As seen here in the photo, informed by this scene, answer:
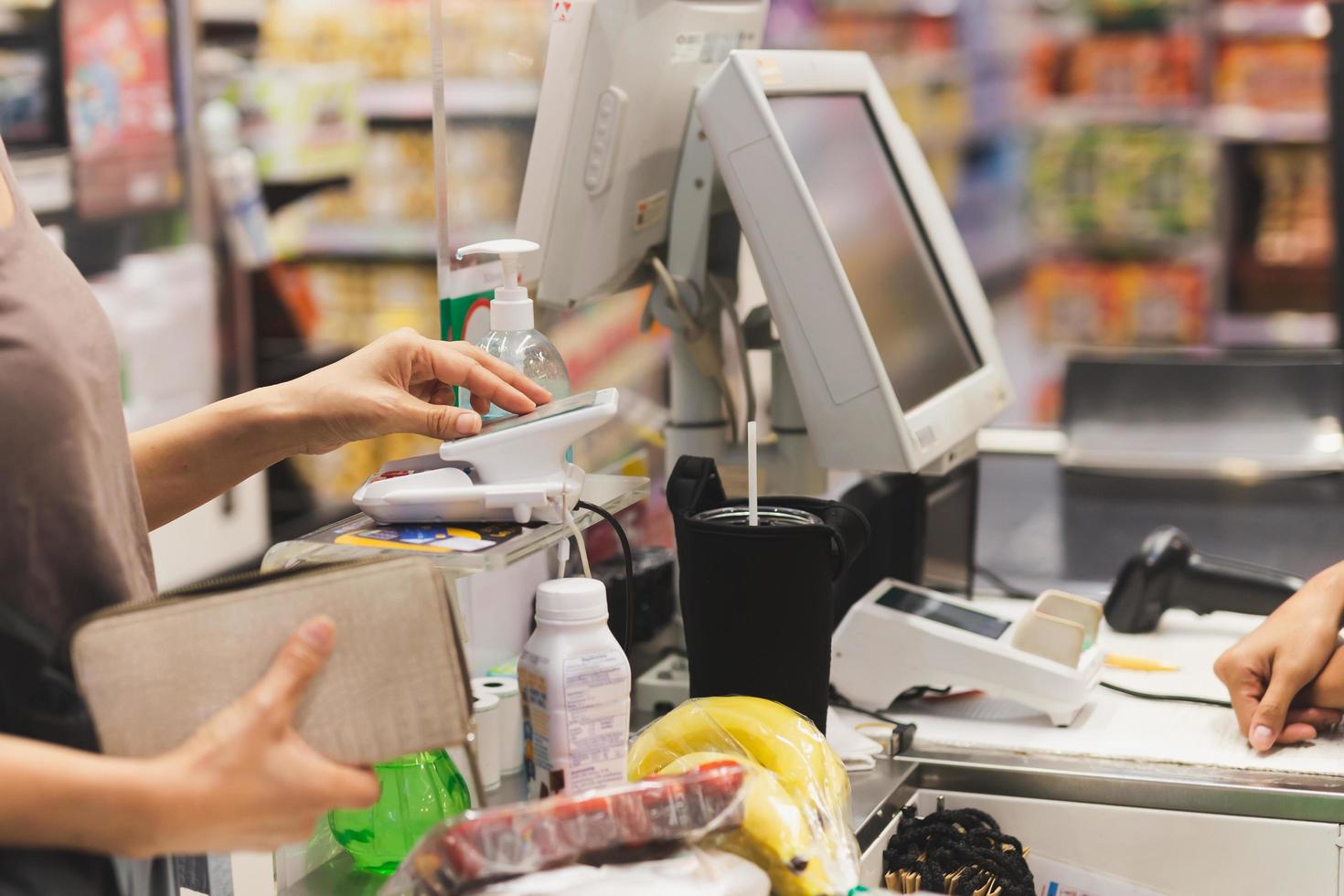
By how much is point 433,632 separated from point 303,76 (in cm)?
385

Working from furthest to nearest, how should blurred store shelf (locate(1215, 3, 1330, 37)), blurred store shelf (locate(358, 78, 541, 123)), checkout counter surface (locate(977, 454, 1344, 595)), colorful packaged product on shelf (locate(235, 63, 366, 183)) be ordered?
blurred store shelf (locate(1215, 3, 1330, 37)) < colorful packaged product on shelf (locate(235, 63, 366, 183)) < checkout counter surface (locate(977, 454, 1344, 595)) < blurred store shelf (locate(358, 78, 541, 123))

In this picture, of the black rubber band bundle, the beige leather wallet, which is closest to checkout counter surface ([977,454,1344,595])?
the black rubber band bundle

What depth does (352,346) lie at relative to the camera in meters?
4.86

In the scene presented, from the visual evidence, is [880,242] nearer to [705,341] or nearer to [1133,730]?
[705,341]

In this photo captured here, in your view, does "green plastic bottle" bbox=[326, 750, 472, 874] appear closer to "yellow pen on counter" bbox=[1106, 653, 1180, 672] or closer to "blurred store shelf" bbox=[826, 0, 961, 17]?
"yellow pen on counter" bbox=[1106, 653, 1180, 672]

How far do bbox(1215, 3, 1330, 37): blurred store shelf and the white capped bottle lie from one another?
4.51m

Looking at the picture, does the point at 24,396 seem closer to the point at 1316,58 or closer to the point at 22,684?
the point at 22,684

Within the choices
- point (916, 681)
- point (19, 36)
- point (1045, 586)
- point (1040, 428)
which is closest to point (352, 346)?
point (19, 36)

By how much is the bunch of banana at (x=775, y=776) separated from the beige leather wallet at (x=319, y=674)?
0.23 metres

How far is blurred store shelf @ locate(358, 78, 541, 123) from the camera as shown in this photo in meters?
1.52

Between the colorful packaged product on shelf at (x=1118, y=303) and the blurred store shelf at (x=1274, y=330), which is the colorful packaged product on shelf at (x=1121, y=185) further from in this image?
the blurred store shelf at (x=1274, y=330)

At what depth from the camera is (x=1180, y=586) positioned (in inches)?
72.5

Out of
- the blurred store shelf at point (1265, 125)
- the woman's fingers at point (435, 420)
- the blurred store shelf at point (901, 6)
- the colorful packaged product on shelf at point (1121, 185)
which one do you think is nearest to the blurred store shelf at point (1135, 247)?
the colorful packaged product on shelf at point (1121, 185)

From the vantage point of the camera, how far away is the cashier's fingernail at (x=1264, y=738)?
55.7 inches
